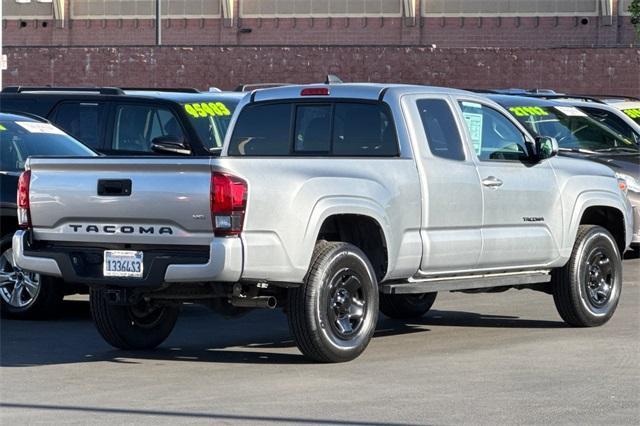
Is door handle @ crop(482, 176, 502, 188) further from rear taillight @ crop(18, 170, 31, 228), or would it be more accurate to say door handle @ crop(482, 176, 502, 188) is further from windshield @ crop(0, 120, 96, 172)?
windshield @ crop(0, 120, 96, 172)

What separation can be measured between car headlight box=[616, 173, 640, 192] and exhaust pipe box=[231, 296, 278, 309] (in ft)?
24.9

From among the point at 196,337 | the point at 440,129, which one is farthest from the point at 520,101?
the point at 196,337

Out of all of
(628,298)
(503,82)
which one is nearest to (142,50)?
(503,82)

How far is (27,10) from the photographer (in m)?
57.9

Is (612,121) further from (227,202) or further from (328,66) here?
(328,66)

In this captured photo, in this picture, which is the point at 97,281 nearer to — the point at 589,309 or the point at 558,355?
the point at 558,355

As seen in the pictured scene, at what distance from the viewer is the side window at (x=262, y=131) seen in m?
10.9

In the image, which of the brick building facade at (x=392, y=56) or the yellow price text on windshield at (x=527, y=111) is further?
the brick building facade at (x=392, y=56)

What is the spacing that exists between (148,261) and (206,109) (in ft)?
20.6

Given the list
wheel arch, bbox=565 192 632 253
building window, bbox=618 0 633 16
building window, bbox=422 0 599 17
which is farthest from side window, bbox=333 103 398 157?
building window, bbox=422 0 599 17

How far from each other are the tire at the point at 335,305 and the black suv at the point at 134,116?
200 inches

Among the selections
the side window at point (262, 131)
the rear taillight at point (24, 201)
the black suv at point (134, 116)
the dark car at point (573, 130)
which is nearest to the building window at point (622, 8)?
the dark car at point (573, 130)

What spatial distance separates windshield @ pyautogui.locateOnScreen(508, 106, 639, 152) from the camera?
57.1 feet

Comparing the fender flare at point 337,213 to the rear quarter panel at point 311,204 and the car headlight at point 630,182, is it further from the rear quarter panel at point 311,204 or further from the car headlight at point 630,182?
the car headlight at point 630,182
